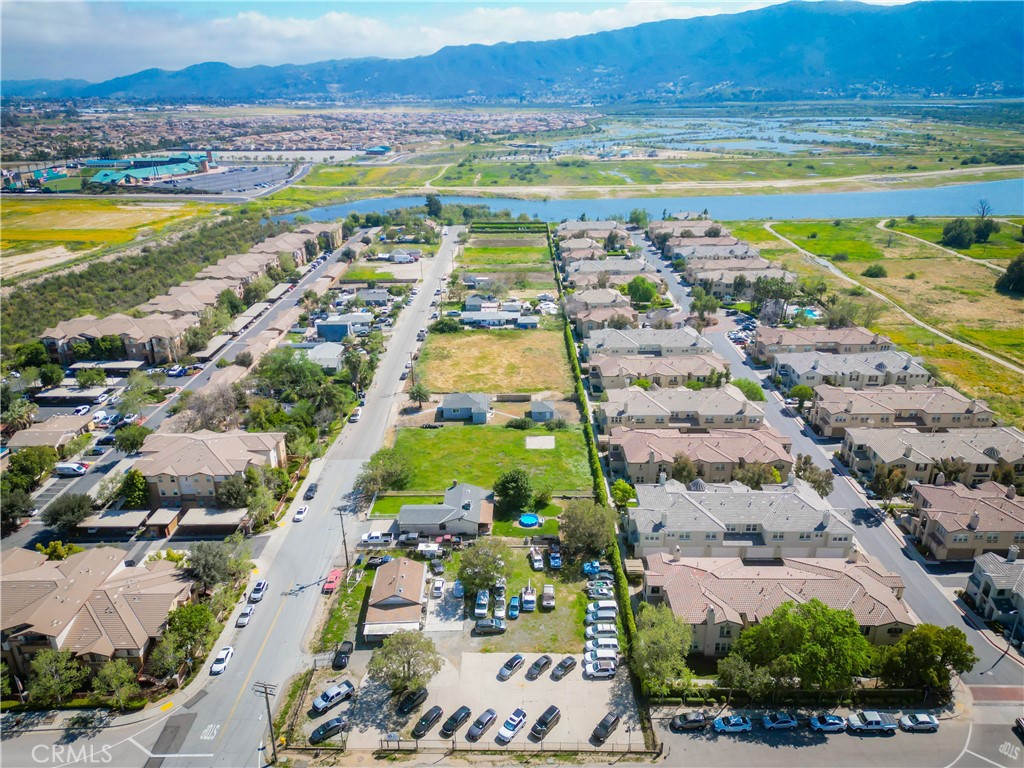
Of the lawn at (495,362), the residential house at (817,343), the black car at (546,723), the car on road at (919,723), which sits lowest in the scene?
the car on road at (919,723)

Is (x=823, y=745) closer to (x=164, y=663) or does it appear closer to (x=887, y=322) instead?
(x=164, y=663)

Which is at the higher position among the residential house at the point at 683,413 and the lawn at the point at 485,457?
the residential house at the point at 683,413

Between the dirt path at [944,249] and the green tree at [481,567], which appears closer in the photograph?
the green tree at [481,567]

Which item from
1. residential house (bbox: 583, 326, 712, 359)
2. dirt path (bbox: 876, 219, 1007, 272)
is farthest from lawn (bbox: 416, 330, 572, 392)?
dirt path (bbox: 876, 219, 1007, 272)

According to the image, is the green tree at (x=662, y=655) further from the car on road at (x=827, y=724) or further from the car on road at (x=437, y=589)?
the car on road at (x=437, y=589)

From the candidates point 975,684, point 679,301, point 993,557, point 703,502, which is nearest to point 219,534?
point 703,502

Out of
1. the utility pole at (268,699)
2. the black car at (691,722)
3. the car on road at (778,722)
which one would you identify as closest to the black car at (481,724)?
the black car at (691,722)

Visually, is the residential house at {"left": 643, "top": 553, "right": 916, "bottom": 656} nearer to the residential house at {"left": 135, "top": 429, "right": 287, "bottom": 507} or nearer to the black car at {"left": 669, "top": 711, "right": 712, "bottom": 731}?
the black car at {"left": 669, "top": 711, "right": 712, "bottom": 731}

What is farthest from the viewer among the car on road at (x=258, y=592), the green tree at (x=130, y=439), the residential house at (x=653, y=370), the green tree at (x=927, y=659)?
the residential house at (x=653, y=370)
